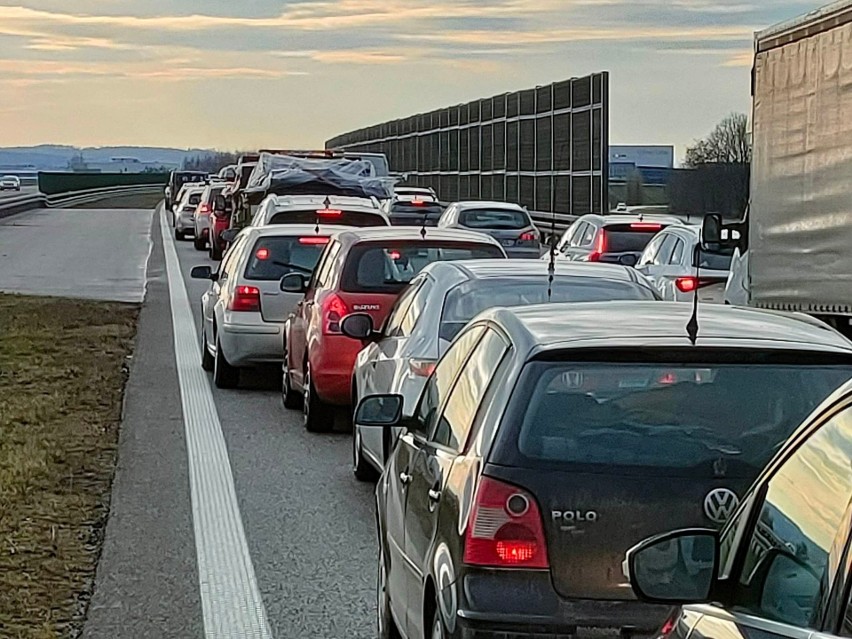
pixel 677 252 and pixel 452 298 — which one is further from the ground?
pixel 452 298

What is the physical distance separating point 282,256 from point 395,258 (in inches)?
147

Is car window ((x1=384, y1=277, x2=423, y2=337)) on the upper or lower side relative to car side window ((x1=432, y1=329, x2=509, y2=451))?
lower

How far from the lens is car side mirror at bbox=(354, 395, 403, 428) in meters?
7.28

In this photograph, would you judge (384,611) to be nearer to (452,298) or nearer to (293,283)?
(452,298)

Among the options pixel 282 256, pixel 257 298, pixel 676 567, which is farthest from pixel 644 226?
pixel 676 567

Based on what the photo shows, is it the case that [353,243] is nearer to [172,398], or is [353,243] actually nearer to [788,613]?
[172,398]

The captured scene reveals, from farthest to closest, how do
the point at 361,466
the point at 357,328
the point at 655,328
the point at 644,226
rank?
the point at 644,226 < the point at 357,328 < the point at 361,466 < the point at 655,328

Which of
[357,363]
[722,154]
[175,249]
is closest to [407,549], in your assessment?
[357,363]

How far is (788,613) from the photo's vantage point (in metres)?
3.26

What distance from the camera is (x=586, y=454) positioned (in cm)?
540

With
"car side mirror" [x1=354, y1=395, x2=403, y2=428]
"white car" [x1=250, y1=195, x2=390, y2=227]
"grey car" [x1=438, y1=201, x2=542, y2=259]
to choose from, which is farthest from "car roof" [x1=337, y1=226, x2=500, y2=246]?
"grey car" [x1=438, y1=201, x2=542, y2=259]

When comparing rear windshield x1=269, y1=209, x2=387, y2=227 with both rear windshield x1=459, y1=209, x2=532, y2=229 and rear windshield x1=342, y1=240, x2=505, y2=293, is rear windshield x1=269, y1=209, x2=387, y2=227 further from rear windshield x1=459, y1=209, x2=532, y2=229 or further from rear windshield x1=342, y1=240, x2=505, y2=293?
rear windshield x1=459, y1=209, x2=532, y2=229

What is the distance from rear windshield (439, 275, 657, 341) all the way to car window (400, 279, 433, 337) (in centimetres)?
33

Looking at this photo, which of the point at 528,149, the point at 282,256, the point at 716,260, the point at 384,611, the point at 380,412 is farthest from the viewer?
the point at 528,149
